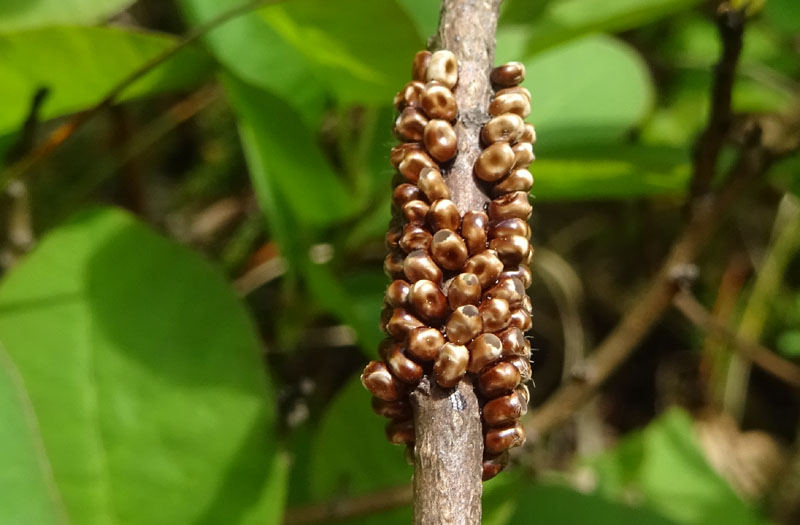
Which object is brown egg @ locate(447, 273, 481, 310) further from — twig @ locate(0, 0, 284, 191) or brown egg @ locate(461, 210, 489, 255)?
twig @ locate(0, 0, 284, 191)

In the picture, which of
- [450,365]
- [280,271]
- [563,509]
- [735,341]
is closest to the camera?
[450,365]

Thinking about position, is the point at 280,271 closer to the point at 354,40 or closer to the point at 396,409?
the point at 354,40

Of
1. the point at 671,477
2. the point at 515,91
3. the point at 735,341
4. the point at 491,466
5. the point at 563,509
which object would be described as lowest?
the point at 671,477

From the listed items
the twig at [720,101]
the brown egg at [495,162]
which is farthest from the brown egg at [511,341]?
the twig at [720,101]

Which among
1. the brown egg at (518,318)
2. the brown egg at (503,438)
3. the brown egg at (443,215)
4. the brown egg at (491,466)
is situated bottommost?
the brown egg at (491,466)

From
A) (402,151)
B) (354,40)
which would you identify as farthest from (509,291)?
(354,40)

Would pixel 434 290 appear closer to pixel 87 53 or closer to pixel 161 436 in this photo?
pixel 161 436

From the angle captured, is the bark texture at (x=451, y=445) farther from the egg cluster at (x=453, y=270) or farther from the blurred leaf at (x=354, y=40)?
the blurred leaf at (x=354, y=40)
